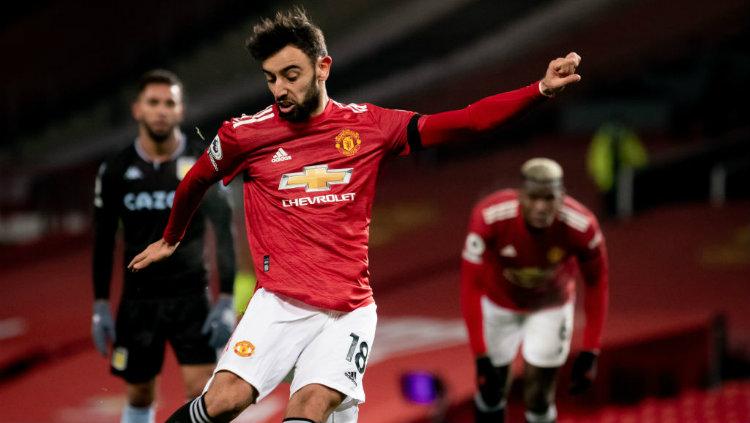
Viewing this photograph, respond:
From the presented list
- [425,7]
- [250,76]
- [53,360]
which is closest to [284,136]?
[53,360]

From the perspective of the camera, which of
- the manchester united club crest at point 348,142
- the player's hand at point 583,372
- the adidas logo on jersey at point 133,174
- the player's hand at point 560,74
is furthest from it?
the player's hand at point 583,372

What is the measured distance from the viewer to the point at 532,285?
18.1 feet

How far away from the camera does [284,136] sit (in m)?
3.57

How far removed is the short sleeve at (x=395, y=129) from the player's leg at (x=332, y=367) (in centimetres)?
57

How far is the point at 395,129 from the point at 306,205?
0.41 metres

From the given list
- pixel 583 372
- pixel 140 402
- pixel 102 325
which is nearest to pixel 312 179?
pixel 102 325

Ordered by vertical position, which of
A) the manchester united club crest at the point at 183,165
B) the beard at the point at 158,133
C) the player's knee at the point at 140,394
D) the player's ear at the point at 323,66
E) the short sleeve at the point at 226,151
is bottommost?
the player's knee at the point at 140,394

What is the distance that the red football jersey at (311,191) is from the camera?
3551 mm

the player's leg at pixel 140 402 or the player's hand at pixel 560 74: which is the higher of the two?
the player's hand at pixel 560 74

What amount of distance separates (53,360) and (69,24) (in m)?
7.30

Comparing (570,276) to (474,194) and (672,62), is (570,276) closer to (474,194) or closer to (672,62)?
(474,194)

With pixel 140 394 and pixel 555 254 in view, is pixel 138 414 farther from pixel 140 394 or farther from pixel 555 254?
pixel 555 254

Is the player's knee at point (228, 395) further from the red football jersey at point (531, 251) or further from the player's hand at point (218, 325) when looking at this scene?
the red football jersey at point (531, 251)

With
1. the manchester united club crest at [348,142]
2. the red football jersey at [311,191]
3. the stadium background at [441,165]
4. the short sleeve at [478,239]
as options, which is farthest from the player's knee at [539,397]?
the manchester united club crest at [348,142]
